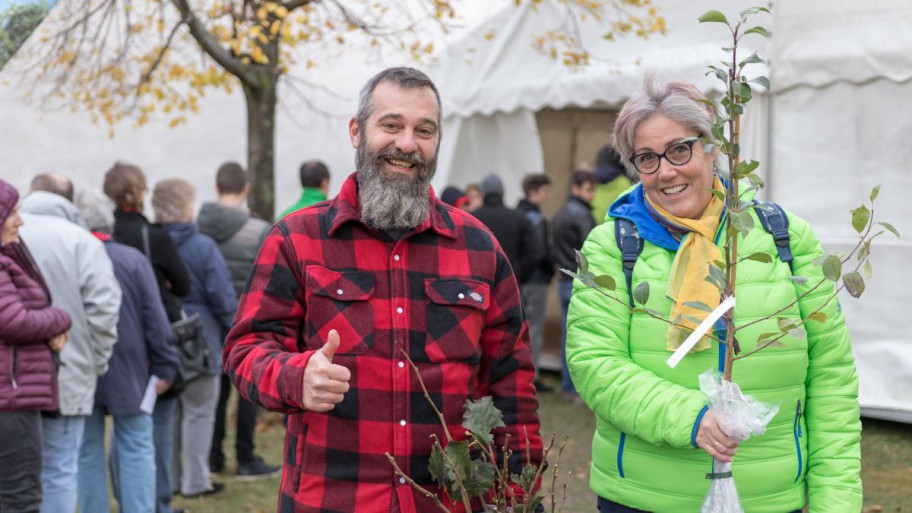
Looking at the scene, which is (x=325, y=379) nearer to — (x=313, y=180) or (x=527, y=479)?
(x=527, y=479)

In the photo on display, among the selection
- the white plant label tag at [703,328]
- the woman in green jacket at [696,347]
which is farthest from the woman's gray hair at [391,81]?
the white plant label tag at [703,328]

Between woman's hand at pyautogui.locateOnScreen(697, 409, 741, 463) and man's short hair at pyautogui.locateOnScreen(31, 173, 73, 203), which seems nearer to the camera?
woman's hand at pyautogui.locateOnScreen(697, 409, 741, 463)

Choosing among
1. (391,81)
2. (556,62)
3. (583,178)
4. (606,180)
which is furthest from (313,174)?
(391,81)

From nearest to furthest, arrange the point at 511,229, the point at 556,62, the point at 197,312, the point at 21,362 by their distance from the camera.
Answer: the point at 21,362 → the point at 197,312 → the point at 511,229 → the point at 556,62

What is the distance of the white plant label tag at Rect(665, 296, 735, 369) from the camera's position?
2.21 m

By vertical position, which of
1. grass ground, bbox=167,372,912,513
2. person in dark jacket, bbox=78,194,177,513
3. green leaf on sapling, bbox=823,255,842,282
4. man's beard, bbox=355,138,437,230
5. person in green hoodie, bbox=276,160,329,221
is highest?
person in green hoodie, bbox=276,160,329,221

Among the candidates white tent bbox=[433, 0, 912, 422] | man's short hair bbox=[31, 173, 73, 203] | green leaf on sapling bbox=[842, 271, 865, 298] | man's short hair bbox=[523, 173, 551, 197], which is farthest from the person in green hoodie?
green leaf on sapling bbox=[842, 271, 865, 298]

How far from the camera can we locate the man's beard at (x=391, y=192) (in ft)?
8.55

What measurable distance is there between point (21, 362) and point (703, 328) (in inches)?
119

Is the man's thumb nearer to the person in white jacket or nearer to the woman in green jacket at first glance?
the woman in green jacket

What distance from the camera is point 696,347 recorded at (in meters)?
2.51

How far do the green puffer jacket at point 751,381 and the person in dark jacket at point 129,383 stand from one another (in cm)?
314

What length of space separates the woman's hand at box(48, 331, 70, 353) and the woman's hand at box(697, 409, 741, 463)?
2.96 meters

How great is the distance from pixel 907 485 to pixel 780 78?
2.85m
